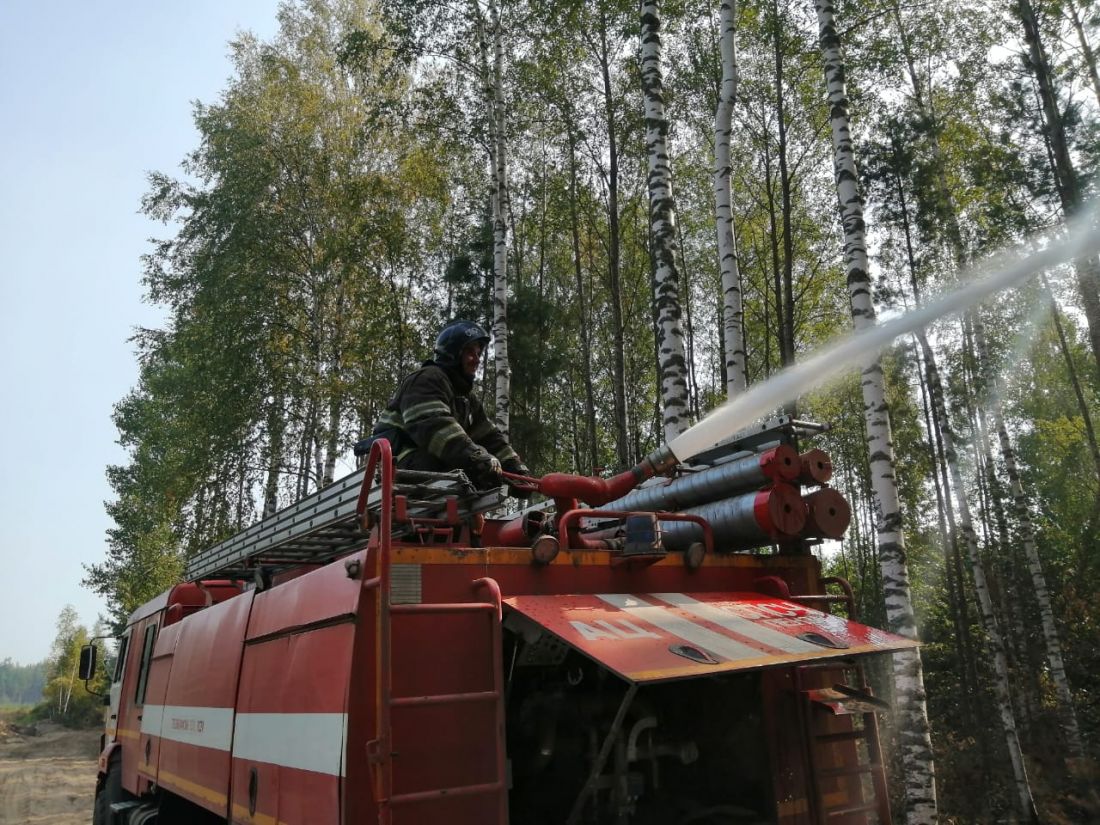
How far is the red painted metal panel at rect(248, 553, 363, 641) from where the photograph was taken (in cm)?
357

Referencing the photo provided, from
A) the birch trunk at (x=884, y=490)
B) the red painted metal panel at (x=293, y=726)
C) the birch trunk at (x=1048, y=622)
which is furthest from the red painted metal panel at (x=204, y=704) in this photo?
the birch trunk at (x=1048, y=622)

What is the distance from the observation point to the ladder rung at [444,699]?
325 cm

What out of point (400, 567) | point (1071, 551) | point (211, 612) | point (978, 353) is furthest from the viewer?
point (1071, 551)

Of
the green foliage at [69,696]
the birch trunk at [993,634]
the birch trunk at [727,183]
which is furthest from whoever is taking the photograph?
the green foliage at [69,696]

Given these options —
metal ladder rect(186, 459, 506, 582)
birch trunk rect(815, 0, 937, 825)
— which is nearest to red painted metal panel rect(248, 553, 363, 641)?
metal ladder rect(186, 459, 506, 582)

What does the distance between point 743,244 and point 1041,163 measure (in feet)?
29.3

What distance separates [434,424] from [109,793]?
6843 mm

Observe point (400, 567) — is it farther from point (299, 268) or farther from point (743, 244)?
point (743, 244)

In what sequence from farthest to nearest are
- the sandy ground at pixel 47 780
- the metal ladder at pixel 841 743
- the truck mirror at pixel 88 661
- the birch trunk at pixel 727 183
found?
1. the sandy ground at pixel 47 780
2. the birch trunk at pixel 727 183
3. the truck mirror at pixel 88 661
4. the metal ladder at pixel 841 743

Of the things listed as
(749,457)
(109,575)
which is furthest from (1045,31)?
(109,575)

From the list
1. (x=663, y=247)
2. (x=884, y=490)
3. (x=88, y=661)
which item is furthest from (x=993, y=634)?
(x=88, y=661)

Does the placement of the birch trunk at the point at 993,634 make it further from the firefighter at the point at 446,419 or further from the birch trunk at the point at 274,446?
the birch trunk at the point at 274,446

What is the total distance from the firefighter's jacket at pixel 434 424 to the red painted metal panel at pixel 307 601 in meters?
1.12

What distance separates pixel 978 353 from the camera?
20.5 meters
